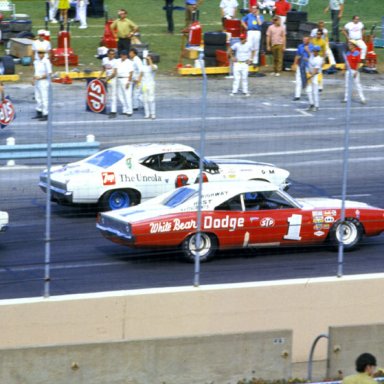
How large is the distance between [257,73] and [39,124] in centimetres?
1383

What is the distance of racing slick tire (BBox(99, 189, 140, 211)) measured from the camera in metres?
16.0

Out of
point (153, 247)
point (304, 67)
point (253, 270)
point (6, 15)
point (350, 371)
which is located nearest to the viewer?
point (350, 371)

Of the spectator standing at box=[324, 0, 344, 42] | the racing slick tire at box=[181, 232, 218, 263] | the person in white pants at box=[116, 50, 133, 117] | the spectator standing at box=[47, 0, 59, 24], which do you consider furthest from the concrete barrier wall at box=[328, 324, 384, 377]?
the spectator standing at box=[47, 0, 59, 24]

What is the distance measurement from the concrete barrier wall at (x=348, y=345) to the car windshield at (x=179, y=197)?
12.9ft

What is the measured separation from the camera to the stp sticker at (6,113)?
45.3ft

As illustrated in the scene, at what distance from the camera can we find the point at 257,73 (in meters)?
25.9

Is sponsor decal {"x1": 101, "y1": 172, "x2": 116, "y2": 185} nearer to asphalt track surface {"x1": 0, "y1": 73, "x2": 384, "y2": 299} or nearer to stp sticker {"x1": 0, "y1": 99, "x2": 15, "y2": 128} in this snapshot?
asphalt track surface {"x1": 0, "y1": 73, "x2": 384, "y2": 299}

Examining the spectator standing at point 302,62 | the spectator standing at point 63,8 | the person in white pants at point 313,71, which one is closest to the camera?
the person in white pants at point 313,71

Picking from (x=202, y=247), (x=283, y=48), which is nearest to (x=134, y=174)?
(x=202, y=247)

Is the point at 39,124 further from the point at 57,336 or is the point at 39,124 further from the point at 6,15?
the point at 6,15

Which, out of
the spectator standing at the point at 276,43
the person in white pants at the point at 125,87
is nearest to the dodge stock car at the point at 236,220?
the person in white pants at the point at 125,87

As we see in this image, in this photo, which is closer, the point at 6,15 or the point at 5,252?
the point at 5,252

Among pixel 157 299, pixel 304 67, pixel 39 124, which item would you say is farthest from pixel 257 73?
pixel 157 299

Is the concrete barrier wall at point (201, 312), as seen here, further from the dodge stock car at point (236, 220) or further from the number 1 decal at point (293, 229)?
the number 1 decal at point (293, 229)
